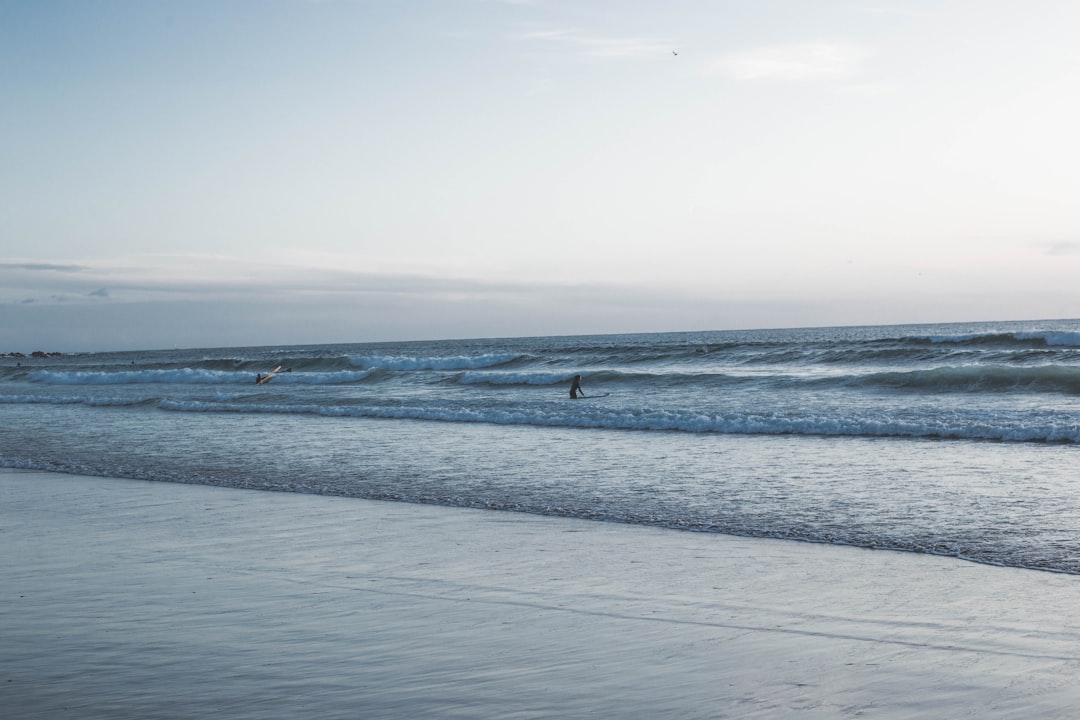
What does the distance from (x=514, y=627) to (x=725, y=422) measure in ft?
42.2

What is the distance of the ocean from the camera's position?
8.35m

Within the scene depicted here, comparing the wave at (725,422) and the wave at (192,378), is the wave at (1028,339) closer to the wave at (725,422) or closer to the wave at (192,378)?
the wave at (725,422)

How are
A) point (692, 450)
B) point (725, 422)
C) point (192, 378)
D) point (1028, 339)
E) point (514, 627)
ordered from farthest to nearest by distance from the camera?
point (192, 378), point (1028, 339), point (725, 422), point (692, 450), point (514, 627)

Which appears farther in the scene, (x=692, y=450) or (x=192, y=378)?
(x=192, y=378)

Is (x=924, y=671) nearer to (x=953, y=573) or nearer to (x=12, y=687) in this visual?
(x=953, y=573)

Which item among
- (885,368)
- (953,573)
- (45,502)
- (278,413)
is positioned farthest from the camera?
(885,368)

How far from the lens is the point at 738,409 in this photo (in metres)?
20.8

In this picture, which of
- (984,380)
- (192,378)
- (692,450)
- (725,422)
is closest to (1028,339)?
(984,380)

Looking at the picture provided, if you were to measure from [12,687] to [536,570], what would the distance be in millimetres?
3336

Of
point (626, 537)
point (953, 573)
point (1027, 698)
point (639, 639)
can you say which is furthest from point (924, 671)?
point (626, 537)

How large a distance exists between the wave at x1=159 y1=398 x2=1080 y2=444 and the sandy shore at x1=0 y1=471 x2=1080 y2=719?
910cm

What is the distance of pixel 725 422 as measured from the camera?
1730cm

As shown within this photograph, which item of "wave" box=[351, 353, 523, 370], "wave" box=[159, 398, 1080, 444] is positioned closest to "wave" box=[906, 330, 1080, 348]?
"wave" box=[351, 353, 523, 370]

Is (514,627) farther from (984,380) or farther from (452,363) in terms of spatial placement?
(452,363)
